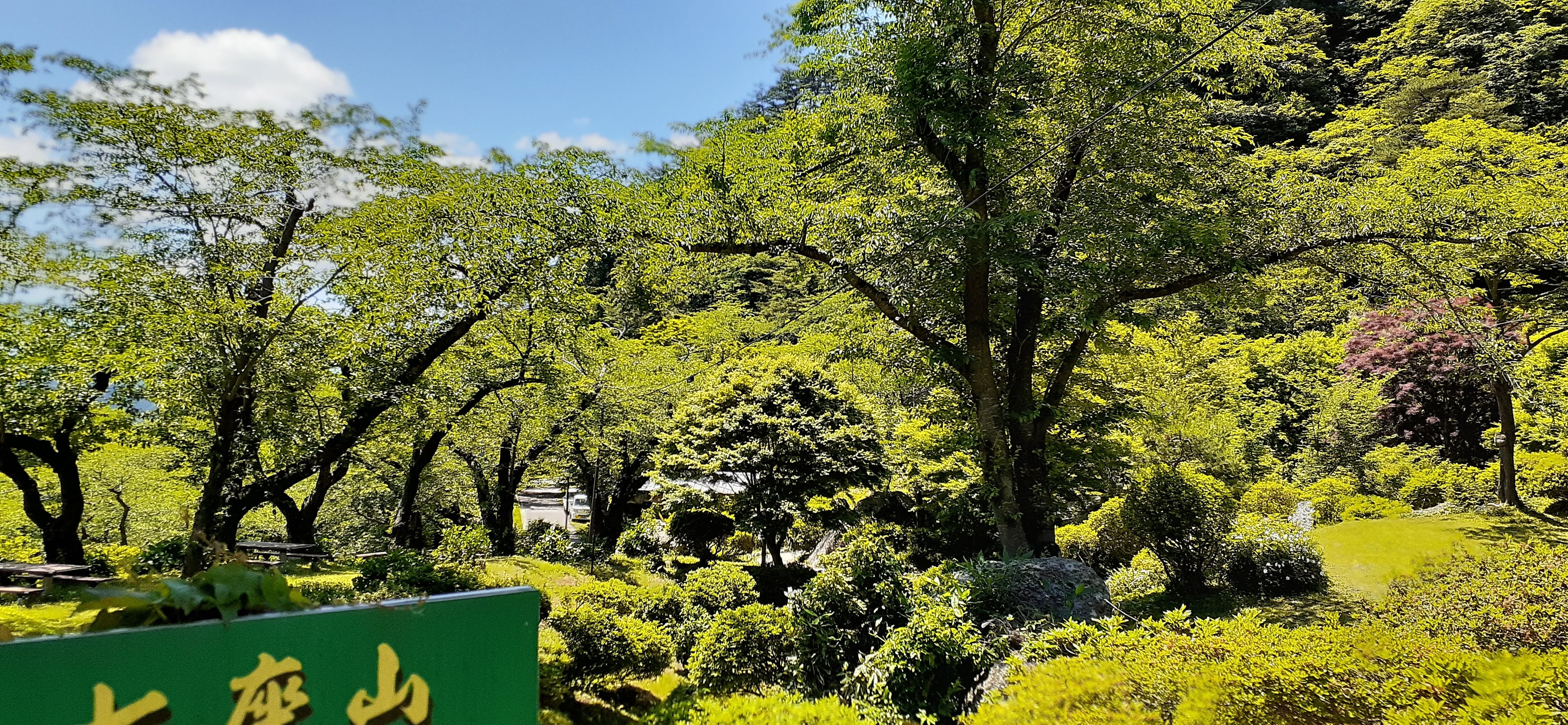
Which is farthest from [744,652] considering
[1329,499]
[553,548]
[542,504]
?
[542,504]

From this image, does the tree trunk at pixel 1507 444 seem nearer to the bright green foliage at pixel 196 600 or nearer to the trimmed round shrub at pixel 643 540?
the trimmed round shrub at pixel 643 540

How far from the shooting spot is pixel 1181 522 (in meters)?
8.34

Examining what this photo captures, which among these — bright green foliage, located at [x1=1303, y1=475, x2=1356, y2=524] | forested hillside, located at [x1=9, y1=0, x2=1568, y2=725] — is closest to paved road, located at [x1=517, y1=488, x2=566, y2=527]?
forested hillside, located at [x1=9, y1=0, x2=1568, y2=725]

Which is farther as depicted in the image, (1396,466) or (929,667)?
(1396,466)

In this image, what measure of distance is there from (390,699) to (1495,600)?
6.94m

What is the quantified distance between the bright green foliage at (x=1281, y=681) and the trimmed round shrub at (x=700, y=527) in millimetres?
7945

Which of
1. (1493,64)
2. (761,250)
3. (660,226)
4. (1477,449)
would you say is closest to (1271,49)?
(761,250)

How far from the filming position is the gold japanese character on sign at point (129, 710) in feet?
4.91

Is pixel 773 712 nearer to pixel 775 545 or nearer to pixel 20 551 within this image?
pixel 775 545

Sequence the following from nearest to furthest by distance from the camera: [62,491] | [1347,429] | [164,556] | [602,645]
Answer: [602,645] < [62,491] < [164,556] < [1347,429]

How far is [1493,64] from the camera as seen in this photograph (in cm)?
2172

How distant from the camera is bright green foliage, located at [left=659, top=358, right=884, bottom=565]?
10.6 metres

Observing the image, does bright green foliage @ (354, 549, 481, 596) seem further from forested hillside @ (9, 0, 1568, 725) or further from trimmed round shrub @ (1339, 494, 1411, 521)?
trimmed round shrub @ (1339, 494, 1411, 521)

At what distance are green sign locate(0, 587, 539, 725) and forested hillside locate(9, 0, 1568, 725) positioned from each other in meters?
3.00
